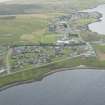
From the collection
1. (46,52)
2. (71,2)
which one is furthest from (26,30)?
(71,2)

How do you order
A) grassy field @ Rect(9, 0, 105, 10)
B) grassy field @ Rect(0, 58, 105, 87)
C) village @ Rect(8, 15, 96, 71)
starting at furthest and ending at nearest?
grassy field @ Rect(9, 0, 105, 10)
village @ Rect(8, 15, 96, 71)
grassy field @ Rect(0, 58, 105, 87)

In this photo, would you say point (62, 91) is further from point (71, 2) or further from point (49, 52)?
point (71, 2)

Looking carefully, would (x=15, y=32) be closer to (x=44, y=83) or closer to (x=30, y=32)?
(x=30, y=32)

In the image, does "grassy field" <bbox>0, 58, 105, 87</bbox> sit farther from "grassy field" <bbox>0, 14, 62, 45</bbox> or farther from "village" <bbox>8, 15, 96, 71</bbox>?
"grassy field" <bbox>0, 14, 62, 45</bbox>

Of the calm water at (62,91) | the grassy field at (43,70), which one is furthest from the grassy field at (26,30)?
the calm water at (62,91)

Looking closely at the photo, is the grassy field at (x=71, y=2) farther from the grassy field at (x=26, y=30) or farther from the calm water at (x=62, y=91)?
the calm water at (x=62, y=91)

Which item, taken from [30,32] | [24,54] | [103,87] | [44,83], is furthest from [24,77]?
[30,32]

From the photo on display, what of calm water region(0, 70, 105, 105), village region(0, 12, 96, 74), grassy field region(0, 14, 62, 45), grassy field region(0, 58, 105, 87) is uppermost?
grassy field region(0, 14, 62, 45)

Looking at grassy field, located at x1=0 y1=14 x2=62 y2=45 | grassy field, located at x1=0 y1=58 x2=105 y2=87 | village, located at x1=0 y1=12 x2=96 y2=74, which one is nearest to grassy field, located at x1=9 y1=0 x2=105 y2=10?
grassy field, located at x1=0 y1=14 x2=62 y2=45
